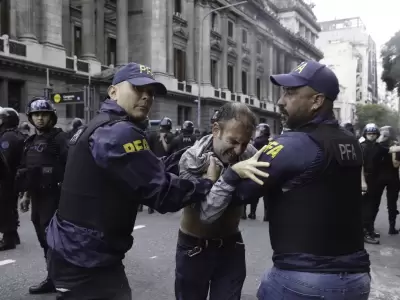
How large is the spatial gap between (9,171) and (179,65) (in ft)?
96.3

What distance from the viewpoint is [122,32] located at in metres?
29.5

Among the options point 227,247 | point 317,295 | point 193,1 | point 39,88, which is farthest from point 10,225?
point 193,1

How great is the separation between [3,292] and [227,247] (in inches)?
116

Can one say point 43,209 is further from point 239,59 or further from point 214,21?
point 239,59

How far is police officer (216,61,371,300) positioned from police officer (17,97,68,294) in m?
3.22

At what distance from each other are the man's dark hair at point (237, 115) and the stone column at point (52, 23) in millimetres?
22463

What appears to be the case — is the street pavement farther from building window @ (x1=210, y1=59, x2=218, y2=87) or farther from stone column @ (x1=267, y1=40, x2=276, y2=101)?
stone column @ (x1=267, y1=40, x2=276, y2=101)

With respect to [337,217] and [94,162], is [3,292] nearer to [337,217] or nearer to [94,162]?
[94,162]

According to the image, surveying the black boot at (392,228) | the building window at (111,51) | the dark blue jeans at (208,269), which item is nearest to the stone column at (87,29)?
the building window at (111,51)

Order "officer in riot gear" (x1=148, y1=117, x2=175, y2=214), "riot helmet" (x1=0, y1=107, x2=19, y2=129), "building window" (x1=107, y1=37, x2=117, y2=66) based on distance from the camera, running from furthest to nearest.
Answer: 1. "building window" (x1=107, y1=37, x2=117, y2=66)
2. "officer in riot gear" (x1=148, y1=117, x2=175, y2=214)
3. "riot helmet" (x1=0, y1=107, x2=19, y2=129)

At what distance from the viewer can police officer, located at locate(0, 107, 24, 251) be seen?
6.12 m

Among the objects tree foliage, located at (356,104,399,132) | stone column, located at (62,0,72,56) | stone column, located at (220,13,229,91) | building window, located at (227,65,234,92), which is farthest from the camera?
tree foliage, located at (356,104,399,132)

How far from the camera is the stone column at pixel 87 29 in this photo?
2664 cm

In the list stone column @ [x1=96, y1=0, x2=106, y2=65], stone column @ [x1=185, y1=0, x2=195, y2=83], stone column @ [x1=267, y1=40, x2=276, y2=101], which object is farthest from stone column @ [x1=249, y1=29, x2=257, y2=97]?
stone column @ [x1=96, y1=0, x2=106, y2=65]
